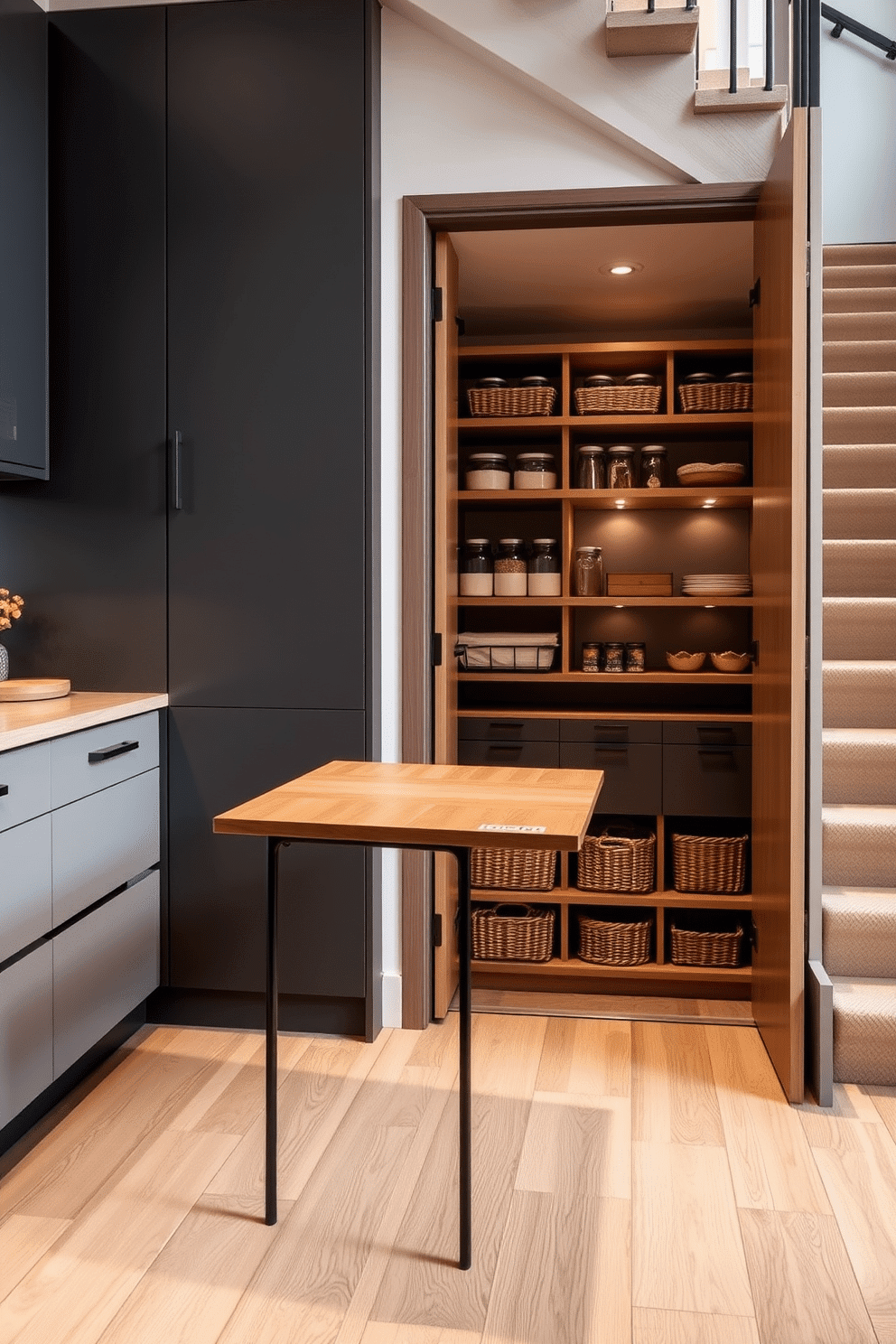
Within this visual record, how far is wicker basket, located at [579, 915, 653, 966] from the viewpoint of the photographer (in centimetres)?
365

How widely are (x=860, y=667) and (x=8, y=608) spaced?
2.49 m

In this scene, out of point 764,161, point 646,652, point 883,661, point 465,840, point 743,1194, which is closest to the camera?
point 465,840

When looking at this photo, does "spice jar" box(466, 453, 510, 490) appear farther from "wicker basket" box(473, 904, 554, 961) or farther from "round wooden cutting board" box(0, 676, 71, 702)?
"round wooden cutting board" box(0, 676, 71, 702)

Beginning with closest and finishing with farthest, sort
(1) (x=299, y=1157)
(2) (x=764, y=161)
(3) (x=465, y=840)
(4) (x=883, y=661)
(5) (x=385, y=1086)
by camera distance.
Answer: (3) (x=465, y=840), (1) (x=299, y=1157), (5) (x=385, y=1086), (2) (x=764, y=161), (4) (x=883, y=661)

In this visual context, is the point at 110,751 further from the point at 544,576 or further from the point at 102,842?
the point at 544,576

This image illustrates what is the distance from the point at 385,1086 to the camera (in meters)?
2.72

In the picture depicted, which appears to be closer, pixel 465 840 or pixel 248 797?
pixel 465 840

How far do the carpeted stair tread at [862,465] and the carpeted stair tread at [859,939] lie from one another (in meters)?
1.72

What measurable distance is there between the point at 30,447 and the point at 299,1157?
1.96 metres

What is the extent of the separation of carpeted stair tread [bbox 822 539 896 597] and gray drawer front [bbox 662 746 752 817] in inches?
25.5

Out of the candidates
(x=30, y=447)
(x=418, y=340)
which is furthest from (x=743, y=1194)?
(x=30, y=447)

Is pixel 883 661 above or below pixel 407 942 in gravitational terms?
above

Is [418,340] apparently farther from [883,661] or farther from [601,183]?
[883,661]

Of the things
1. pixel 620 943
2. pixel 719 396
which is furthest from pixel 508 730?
pixel 719 396
